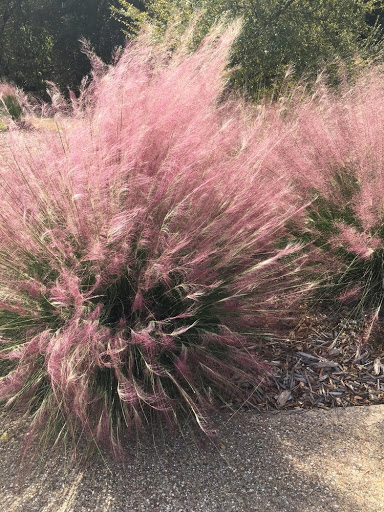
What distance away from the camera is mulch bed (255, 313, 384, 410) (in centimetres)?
220

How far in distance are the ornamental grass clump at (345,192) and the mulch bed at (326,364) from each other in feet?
0.53

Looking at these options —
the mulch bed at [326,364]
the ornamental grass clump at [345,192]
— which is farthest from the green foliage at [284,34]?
the mulch bed at [326,364]

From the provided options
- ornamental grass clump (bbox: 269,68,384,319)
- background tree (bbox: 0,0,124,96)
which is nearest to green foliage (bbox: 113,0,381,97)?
ornamental grass clump (bbox: 269,68,384,319)

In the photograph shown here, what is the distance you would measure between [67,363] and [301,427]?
43.2 inches

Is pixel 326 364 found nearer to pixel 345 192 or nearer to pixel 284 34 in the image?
pixel 345 192

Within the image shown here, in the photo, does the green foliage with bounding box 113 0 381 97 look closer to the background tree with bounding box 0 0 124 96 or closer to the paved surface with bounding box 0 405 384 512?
the paved surface with bounding box 0 405 384 512

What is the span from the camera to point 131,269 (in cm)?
199

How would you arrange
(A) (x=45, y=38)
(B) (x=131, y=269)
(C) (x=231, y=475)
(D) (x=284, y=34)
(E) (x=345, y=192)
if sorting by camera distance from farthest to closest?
(A) (x=45, y=38), (D) (x=284, y=34), (E) (x=345, y=192), (B) (x=131, y=269), (C) (x=231, y=475)

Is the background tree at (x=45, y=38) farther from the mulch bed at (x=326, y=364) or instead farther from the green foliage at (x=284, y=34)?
the mulch bed at (x=326, y=364)

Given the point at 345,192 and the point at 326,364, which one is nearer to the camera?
the point at 326,364

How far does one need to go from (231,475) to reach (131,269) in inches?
38.3

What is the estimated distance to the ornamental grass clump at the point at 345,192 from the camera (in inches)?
A: 102

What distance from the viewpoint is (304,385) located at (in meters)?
2.26

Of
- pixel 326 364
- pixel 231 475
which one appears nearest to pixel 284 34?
pixel 326 364
